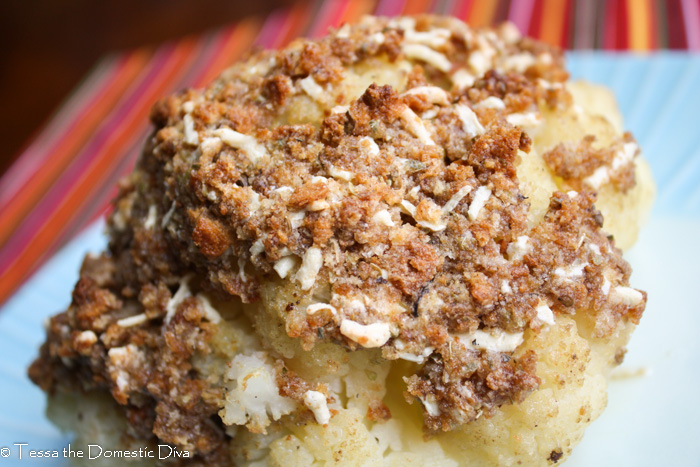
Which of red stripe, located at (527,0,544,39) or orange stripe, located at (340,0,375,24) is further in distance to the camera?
orange stripe, located at (340,0,375,24)

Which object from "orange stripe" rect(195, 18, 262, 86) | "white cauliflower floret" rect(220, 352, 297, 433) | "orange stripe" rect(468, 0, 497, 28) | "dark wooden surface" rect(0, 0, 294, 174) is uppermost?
"white cauliflower floret" rect(220, 352, 297, 433)

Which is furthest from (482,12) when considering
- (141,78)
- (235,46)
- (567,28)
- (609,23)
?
(141,78)

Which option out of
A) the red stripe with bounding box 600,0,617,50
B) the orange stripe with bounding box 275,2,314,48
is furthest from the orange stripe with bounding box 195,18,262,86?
the red stripe with bounding box 600,0,617,50

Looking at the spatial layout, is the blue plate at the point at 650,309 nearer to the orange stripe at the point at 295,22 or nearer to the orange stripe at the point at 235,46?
the orange stripe at the point at 235,46

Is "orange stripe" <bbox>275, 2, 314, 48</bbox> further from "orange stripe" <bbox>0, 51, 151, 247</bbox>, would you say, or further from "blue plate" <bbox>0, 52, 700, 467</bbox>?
"blue plate" <bbox>0, 52, 700, 467</bbox>

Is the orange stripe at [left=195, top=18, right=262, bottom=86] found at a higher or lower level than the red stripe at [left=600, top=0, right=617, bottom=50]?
lower

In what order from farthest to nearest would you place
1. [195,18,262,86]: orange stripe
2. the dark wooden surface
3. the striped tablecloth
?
the dark wooden surface → [195,18,262,86]: orange stripe → the striped tablecloth
